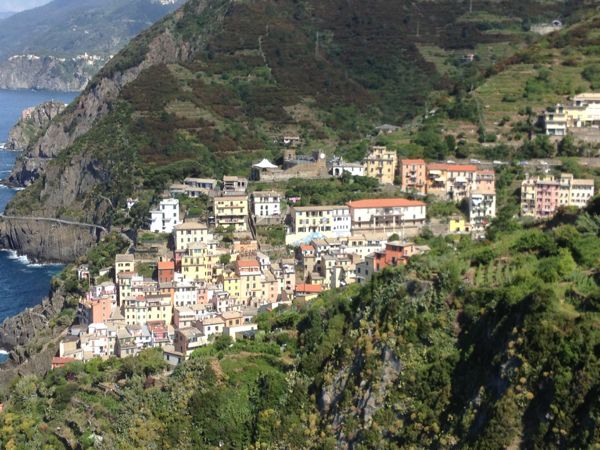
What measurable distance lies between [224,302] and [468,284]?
17761 mm

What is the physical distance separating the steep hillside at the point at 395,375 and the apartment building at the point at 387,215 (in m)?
12.2

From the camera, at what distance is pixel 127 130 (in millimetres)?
83938

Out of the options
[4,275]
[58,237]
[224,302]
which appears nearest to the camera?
[224,302]

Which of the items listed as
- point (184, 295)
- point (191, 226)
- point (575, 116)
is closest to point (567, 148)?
point (575, 116)

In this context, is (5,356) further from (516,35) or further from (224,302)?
(516,35)

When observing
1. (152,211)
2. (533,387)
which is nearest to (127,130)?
(152,211)

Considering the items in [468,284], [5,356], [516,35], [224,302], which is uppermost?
[516,35]

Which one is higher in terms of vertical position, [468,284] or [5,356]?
[468,284]

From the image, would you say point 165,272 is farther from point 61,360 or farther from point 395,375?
point 395,375

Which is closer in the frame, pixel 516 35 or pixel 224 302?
pixel 224 302

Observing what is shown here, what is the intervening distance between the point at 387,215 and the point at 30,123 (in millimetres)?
105594

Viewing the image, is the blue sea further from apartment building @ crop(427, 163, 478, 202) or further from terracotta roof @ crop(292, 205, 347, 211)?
apartment building @ crop(427, 163, 478, 202)

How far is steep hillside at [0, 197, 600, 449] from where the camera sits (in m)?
Result: 25.4

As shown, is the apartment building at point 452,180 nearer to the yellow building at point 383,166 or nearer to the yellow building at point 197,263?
the yellow building at point 383,166
